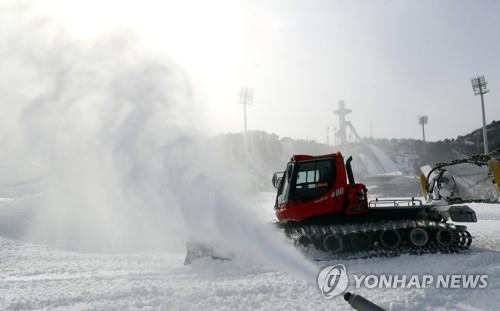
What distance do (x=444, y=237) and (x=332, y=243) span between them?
2827 mm

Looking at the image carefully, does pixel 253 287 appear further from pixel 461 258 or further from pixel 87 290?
pixel 461 258

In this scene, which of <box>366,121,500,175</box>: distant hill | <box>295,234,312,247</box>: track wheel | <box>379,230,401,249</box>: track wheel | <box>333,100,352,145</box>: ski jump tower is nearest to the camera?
<box>379,230,401,249</box>: track wheel

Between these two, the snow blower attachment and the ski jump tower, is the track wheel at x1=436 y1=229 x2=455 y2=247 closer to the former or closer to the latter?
the snow blower attachment

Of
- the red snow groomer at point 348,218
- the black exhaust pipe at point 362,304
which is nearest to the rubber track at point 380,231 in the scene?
the red snow groomer at point 348,218

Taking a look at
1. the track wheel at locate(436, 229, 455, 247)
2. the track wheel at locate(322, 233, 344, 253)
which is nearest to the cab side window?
the track wheel at locate(322, 233, 344, 253)

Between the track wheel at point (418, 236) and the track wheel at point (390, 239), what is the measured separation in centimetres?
34

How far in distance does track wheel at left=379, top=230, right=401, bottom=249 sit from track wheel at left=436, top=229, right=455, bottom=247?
3.15 feet

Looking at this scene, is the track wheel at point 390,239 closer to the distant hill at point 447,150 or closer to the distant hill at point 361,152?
the distant hill at point 361,152

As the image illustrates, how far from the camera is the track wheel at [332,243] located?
33.2 feet

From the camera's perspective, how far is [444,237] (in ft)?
32.6

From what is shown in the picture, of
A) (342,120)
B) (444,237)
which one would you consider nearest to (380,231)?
(444,237)

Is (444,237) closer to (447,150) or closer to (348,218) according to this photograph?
(348,218)

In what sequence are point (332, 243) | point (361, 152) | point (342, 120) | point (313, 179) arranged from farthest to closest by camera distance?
point (342, 120), point (361, 152), point (313, 179), point (332, 243)

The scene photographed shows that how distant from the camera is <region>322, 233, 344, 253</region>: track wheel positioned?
10.1 m
